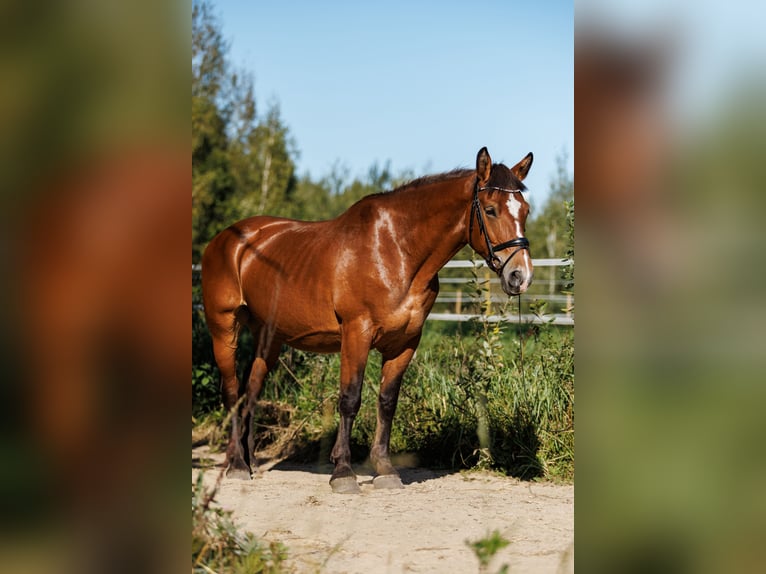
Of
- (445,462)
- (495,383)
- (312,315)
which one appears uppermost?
(312,315)

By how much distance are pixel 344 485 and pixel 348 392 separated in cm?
63

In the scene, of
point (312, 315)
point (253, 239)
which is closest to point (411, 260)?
point (312, 315)

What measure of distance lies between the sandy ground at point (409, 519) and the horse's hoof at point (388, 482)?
2.1 inches

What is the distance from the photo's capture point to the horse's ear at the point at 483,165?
4938 mm

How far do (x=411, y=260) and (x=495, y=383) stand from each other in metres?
1.74

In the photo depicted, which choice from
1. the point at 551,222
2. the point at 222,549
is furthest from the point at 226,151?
the point at 222,549
